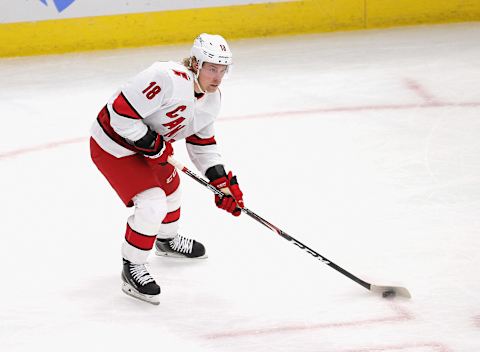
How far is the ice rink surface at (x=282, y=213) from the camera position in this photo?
10.3 feet


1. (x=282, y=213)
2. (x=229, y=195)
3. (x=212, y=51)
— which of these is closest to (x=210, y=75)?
(x=212, y=51)

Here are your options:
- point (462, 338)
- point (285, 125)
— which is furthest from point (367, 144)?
point (462, 338)

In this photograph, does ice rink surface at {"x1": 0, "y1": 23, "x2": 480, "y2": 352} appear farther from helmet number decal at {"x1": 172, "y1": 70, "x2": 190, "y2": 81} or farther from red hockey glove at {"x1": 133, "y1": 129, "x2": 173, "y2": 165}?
helmet number decal at {"x1": 172, "y1": 70, "x2": 190, "y2": 81}

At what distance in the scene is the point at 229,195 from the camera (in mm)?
3449

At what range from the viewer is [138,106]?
3.20 meters

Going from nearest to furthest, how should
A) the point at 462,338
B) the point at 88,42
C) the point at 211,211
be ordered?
the point at 462,338 < the point at 211,211 < the point at 88,42

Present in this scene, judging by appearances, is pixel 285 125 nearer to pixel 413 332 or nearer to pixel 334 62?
pixel 334 62

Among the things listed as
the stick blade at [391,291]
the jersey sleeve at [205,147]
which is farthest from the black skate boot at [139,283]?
the stick blade at [391,291]

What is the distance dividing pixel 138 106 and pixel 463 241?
4.42 ft

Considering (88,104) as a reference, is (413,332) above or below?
below

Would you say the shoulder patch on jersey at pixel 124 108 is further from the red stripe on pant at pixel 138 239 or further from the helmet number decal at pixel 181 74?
the red stripe on pant at pixel 138 239

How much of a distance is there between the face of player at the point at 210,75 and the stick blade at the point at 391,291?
2.81 ft

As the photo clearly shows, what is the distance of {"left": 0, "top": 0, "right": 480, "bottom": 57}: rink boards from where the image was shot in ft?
22.0

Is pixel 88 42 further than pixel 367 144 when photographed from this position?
Yes
